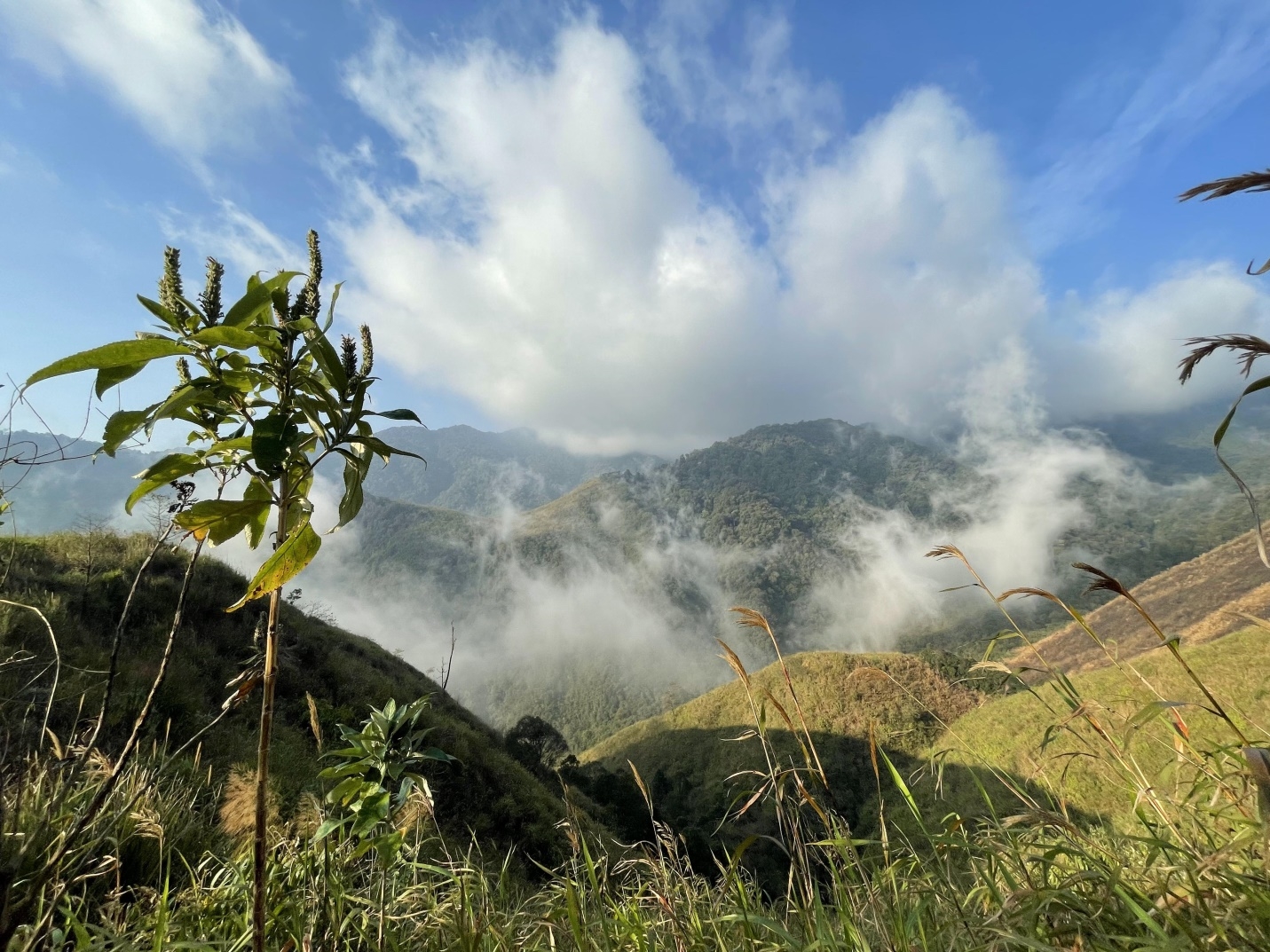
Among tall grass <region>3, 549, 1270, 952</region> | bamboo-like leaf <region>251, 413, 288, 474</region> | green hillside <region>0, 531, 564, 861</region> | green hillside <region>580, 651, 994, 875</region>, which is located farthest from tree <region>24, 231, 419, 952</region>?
green hillside <region>580, 651, 994, 875</region>

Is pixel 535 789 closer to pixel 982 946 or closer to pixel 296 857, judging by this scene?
pixel 296 857

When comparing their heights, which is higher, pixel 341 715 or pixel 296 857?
pixel 341 715

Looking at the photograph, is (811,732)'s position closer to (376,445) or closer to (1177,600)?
(376,445)

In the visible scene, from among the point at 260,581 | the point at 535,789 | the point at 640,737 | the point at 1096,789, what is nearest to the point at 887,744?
the point at 640,737

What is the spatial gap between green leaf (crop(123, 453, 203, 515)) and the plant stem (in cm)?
21

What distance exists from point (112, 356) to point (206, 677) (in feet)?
52.3

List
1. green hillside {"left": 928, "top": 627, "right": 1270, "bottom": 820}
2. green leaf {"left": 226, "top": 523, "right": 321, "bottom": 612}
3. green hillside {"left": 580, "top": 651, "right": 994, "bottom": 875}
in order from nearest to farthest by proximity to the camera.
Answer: green leaf {"left": 226, "top": 523, "right": 321, "bottom": 612} < green hillside {"left": 928, "top": 627, "right": 1270, "bottom": 820} < green hillside {"left": 580, "top": 651, "right": 994, "bottom": 875}

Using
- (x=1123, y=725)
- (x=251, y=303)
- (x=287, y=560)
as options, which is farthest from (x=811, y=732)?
(x=251, y=303)

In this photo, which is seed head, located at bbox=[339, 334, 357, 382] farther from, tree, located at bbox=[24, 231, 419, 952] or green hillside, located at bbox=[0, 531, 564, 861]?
green hillside, located at bbox=[0, 531, 564, 861]

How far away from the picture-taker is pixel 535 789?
2130 cm

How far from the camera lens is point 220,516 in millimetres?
1486

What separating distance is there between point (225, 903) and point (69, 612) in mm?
15417

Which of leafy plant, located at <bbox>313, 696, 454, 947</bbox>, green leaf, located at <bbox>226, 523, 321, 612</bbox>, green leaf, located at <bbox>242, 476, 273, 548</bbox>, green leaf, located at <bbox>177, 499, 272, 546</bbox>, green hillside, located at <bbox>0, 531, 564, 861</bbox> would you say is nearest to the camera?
green leaf, located at <bbox>226, 523, 321, 612</bbox>

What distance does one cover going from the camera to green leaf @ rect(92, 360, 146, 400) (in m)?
1.29
